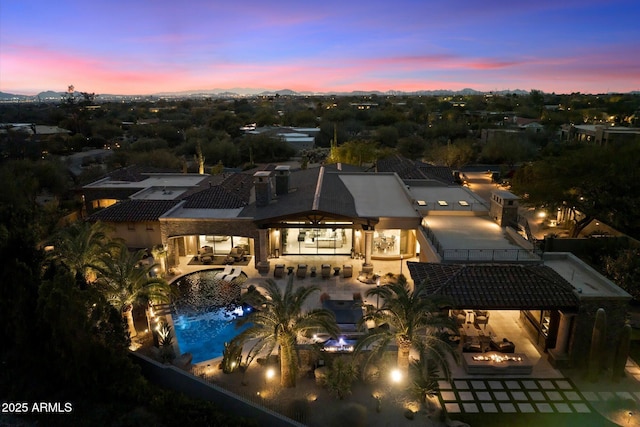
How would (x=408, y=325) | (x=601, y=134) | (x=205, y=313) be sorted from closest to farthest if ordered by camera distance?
1. (x=408, y=325)
2. (x=205, y=313)
3. (x=601, y=134)

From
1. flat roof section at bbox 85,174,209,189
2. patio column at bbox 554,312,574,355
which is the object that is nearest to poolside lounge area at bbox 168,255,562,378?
patio column at bbox 554,312,574,355

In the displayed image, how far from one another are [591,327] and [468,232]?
8273mm

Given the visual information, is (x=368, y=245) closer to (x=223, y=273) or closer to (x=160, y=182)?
(x=223, y=273)

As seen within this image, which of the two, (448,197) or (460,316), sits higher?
(448,197)

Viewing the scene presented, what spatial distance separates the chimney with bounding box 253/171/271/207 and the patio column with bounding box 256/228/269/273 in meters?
2.46

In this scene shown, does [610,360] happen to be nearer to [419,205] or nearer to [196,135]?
[419,205]

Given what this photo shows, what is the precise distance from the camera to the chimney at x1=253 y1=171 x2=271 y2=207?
27812 mm

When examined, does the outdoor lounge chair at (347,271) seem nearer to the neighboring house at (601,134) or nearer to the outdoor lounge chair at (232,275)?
the outdoor lounge chair at (232,275)

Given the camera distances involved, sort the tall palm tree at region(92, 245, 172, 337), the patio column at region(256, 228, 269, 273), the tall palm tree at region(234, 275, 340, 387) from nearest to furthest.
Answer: the tall palm tree at region(234, 275, 340, 387) → the tall palm tree at region(92, 245, 172, 337) → the patio column at region(256, 228, 269, 273)

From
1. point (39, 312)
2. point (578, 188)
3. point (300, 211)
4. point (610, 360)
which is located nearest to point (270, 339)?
point (39, 312)

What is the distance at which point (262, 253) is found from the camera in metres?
26.6

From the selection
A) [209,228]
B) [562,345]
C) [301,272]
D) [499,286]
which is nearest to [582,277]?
[562,345]

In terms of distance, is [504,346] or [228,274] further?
[228,274]

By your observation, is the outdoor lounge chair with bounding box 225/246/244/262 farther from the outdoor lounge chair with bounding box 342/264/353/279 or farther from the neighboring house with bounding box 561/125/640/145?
the neighboring house with bounding box 561/125/640/145
